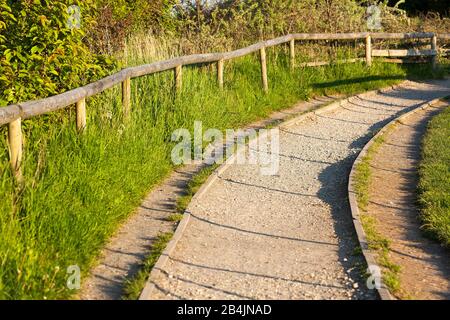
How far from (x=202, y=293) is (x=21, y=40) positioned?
4419 millimetres

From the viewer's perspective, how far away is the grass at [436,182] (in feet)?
25.9

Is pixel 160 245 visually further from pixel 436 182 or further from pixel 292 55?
pixel 292 55

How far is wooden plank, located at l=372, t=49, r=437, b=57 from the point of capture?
21.2 meters

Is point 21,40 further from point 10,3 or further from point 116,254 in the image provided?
point 116,254

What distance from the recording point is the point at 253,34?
19.8m

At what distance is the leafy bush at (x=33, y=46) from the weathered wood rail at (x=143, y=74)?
1.75 feet

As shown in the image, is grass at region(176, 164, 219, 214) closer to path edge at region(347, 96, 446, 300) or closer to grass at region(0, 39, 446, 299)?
grass at region(0, 39, 446, 299)

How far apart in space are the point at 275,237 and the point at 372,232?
0.93 metres

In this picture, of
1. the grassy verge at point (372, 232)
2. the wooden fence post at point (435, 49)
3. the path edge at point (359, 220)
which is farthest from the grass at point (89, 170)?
the wooden fence post at point (435, 49)

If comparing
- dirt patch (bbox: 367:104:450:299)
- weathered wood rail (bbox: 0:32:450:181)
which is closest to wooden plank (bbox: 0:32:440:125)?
weathered wood rail (bbox: 0:32:450:181)

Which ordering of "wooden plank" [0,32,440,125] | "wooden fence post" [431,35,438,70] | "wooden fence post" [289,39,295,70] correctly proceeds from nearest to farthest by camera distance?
"wooden plank" [0,32,440,125], "wooden fence post" [289,39,295,70], "wooden fence post" [431,35,438,70]

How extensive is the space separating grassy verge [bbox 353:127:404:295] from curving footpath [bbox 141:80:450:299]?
167mm

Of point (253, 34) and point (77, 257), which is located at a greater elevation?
point (253, 34)
